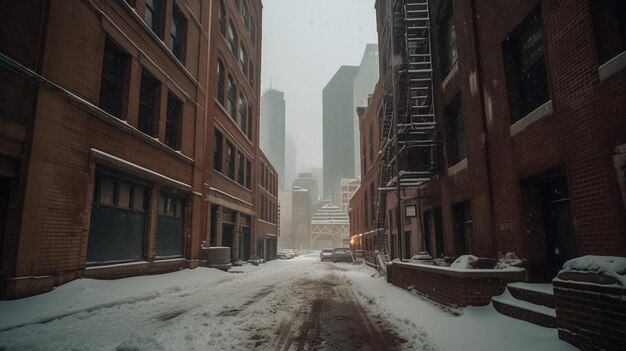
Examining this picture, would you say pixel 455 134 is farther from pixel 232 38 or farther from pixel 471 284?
pixel 232 38

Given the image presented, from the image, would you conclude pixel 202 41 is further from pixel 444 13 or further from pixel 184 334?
pixel 184 334

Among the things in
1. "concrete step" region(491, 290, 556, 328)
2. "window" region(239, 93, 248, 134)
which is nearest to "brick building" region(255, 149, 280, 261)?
"window" region(239, 93, 248, 134)

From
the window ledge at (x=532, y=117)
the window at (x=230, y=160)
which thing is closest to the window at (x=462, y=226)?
the window ledge at (x=532, y=117)

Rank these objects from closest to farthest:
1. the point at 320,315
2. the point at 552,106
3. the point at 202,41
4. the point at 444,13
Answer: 1. the point at 552,106
2. the point at 320,315
3. the point at 444,13
4. the point at 202,41

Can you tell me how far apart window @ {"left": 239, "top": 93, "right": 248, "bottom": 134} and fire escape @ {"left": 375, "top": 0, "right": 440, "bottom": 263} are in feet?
48.9

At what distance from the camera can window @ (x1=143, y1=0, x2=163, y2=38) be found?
13977mm

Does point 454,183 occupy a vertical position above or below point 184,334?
above

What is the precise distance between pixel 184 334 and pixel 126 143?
8252 millimetres

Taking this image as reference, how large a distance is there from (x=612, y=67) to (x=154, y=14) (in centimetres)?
1499

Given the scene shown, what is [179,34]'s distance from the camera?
1670 cm

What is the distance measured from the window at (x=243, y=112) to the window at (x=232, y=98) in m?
1.62

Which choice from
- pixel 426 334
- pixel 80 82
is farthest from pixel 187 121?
pixel 426 334

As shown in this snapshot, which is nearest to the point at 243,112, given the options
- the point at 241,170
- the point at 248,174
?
the point at 241,170

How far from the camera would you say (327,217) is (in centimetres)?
10775
